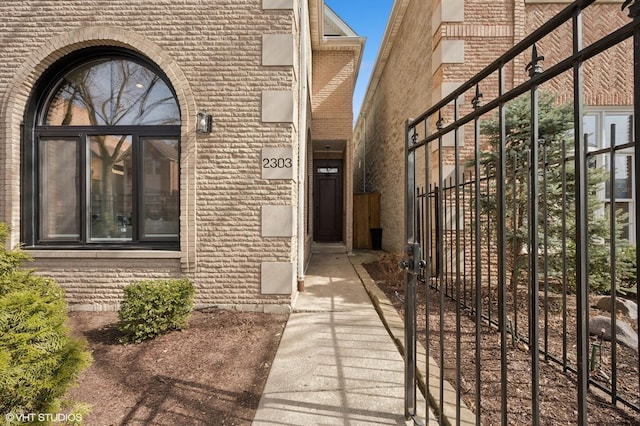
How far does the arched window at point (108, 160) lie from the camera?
427 centimetres

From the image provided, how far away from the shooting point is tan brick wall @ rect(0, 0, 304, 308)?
4.03 metres

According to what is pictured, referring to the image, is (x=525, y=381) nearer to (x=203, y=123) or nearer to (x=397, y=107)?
(x=203, y=123)

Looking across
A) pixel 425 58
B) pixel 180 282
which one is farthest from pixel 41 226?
pixel 425 58

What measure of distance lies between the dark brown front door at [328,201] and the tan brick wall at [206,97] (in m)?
6.92

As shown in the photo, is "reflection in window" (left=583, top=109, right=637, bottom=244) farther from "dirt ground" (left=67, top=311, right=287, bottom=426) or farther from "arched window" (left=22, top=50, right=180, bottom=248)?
"arched window" (left=22, top=50, right=180, bottom=248)

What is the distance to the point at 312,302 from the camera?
4316mm

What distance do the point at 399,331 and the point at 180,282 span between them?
2.48 metres

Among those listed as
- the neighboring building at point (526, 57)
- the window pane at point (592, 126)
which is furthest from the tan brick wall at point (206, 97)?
the window pane at point (592, 126)

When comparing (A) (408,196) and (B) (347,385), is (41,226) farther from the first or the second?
(A) (408,196)

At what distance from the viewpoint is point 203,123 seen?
3.94 meters

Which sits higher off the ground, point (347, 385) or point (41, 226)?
point (41, 226)

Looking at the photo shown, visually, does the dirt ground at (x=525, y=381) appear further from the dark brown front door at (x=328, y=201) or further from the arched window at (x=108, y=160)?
the dark brown front door at (x=328, y=201)

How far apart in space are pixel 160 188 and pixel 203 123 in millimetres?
1184

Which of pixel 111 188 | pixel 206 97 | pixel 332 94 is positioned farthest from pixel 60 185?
pixel 332 94
